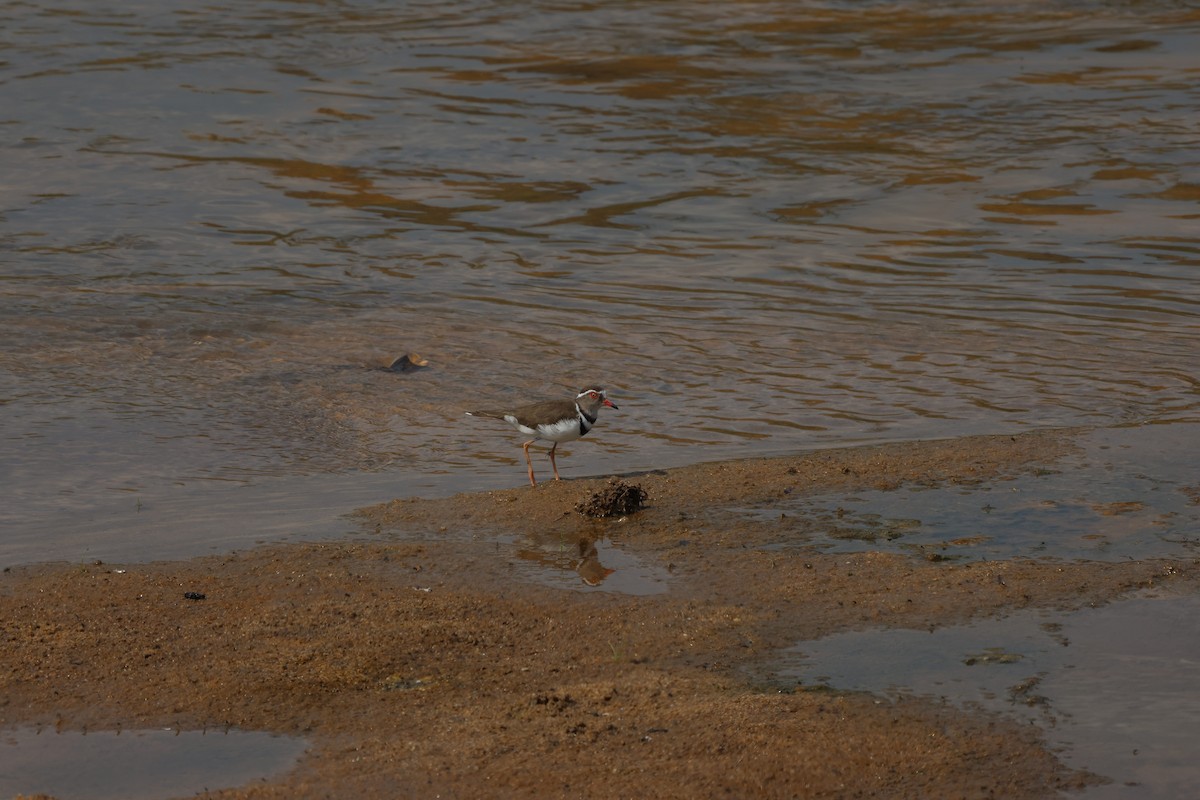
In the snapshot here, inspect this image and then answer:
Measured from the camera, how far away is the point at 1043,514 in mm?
7504

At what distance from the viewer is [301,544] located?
7297 mm

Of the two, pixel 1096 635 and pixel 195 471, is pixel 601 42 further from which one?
pixel 1096 635

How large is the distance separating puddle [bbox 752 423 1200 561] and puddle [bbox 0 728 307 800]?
2.83 m

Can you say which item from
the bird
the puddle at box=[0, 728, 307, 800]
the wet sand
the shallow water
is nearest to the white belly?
the bird

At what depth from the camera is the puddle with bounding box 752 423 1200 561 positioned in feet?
23.2

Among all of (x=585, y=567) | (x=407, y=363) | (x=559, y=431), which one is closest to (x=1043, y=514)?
(x=585, y=567)

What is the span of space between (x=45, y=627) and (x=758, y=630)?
287cm

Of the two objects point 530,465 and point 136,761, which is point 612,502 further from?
point 136,761

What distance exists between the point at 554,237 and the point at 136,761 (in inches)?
384

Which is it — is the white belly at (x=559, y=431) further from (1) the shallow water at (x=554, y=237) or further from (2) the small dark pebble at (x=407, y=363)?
(2) the small dark pebble at (x=407, y=363)

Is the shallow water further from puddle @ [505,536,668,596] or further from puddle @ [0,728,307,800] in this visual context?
puddle @ [0,728,307,800]

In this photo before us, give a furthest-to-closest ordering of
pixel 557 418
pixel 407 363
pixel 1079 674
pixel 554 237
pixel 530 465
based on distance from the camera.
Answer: pixel 554 237, pixel 407 363, pixel 530 465, pixel 557 418, pixel 1079 674

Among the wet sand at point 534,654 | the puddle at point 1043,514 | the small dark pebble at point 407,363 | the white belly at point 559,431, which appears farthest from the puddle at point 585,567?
the small dark pebble at point 407,363

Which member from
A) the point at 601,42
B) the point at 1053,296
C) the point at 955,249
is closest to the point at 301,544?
the point at 1053,296
